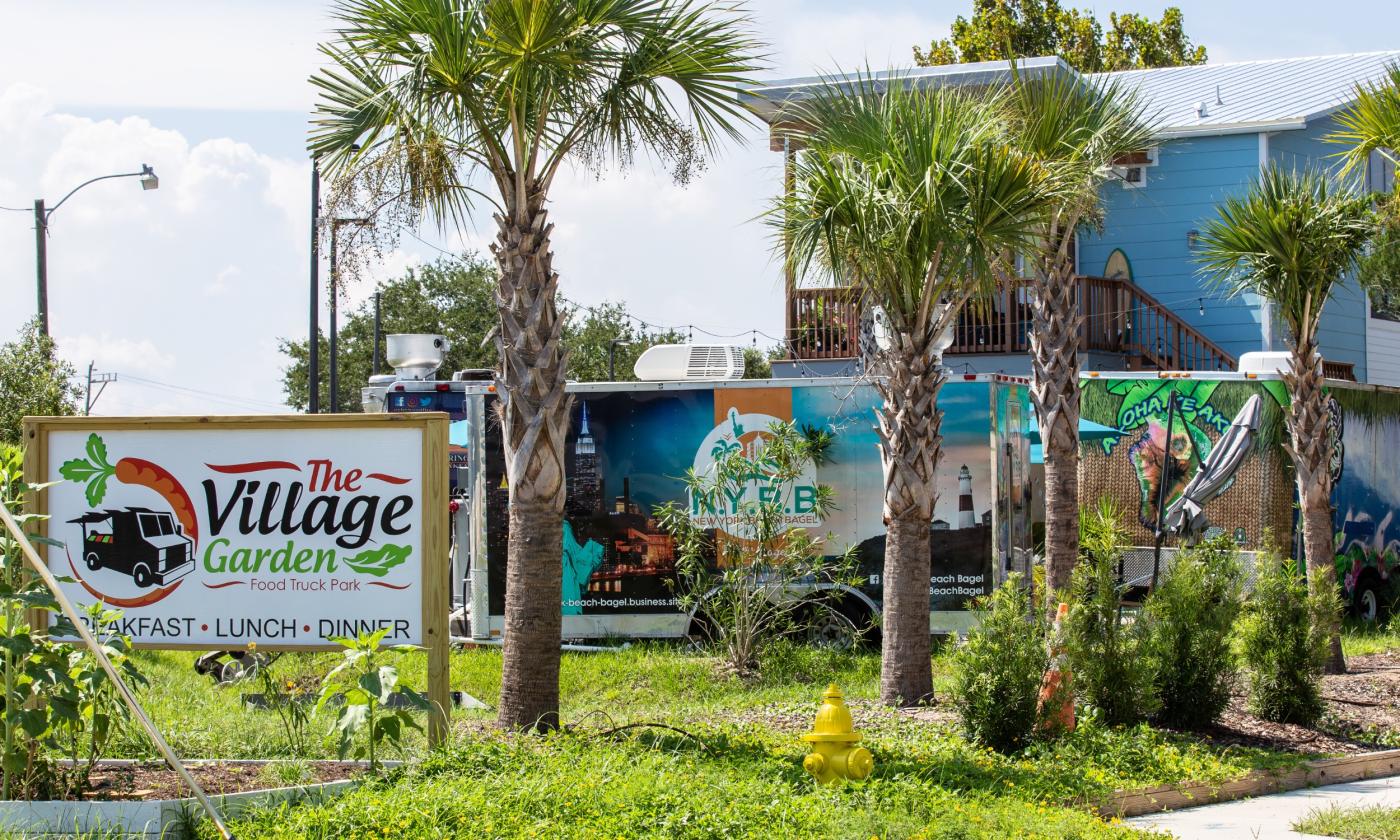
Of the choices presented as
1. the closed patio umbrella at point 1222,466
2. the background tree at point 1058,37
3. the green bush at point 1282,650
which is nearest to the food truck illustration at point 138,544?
the green bush at point 1282,650

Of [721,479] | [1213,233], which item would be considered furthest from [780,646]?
[1213,233]

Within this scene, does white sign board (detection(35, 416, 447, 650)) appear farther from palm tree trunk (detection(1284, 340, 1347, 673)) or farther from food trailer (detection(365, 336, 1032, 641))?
palm tree trunk (detection(1284, 340, 1347, 673))

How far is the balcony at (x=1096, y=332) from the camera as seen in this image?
A: 806 inches

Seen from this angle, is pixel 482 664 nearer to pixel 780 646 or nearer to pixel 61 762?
pixel 780 646

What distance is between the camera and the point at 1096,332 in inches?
810

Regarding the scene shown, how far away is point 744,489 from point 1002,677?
547cm

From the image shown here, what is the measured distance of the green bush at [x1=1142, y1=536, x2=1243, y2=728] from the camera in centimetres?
976

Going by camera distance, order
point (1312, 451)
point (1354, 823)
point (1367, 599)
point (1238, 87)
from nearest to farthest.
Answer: point (1354, 823) → point (1312, 451) → point (1367, 599) → point (1238, 87)

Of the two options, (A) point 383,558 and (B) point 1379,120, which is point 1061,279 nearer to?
(B) point 1379,120

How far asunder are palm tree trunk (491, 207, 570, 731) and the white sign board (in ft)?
1.58

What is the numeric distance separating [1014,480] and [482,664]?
5684 mm

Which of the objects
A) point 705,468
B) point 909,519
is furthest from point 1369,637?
point 909,519

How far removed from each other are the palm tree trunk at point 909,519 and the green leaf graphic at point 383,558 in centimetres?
388

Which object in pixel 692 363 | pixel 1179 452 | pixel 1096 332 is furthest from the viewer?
pixel 1096 332
